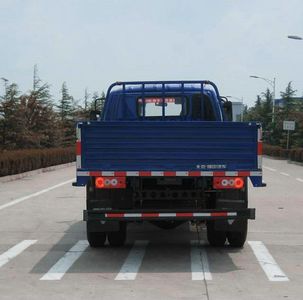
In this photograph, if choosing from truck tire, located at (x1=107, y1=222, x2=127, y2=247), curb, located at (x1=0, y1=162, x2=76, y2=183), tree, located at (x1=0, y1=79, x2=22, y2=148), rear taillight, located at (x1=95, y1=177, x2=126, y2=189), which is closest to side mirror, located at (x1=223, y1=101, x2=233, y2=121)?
truck tire, located at (x1=107, y1=222, x2=127, y2=247)

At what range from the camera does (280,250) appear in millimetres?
9312

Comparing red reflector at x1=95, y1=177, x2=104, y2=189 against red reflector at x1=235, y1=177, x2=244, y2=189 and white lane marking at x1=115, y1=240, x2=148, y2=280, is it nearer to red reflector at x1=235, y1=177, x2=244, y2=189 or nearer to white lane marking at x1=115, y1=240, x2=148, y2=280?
white lane marking at x1=115, y1=240, x2=148, y2=280

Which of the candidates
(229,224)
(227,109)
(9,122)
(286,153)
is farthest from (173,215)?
(286,153)

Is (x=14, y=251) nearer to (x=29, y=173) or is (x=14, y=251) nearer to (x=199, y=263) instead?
(x=199, y=263)

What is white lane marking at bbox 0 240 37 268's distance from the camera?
8566 millimetres

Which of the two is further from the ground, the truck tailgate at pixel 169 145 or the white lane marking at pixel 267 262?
Answer: the truck tailgate at pixel 169 145

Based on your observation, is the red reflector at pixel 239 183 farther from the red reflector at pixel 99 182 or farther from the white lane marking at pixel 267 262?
the red reflector at pixel 99 182

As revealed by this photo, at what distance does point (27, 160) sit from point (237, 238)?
22.1 m

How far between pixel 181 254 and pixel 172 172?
4.53 feet

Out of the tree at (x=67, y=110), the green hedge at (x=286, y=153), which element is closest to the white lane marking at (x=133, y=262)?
the green hedge at (x=286, y=153)

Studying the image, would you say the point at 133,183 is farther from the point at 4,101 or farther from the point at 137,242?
the point at 4,101

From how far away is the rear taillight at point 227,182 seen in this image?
840cm

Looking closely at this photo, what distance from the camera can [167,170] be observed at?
833 centimetres

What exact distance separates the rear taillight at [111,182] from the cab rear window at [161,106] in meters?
2.45
